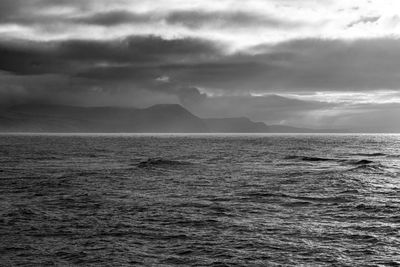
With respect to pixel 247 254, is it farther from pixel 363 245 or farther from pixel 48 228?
pixel 48 228

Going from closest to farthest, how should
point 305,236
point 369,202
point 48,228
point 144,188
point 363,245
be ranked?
1. point 363,245
2. point 305,236
3. point 48,228
4. point 369,202
5. point 144,188

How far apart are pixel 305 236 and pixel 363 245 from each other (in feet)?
9.92

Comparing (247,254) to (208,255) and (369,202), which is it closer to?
(208,255)

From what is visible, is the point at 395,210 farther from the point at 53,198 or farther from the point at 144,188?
the point at 53,198

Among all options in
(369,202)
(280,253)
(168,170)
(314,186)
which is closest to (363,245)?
(280,253)

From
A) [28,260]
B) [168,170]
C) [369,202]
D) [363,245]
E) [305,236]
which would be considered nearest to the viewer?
[28,260]

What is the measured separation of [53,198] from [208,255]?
20571 mm

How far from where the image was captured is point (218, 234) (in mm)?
24562

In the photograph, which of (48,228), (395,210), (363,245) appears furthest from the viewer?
(395,210)

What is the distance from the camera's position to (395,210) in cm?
3269

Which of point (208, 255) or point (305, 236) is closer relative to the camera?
point (208, 255)

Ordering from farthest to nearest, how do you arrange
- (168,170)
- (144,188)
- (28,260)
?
(168,170) → (144,188) → (28,260)

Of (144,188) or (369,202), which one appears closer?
(369,202)

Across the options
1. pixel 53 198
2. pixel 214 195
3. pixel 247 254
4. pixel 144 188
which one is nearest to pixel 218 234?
pixel 247 254
